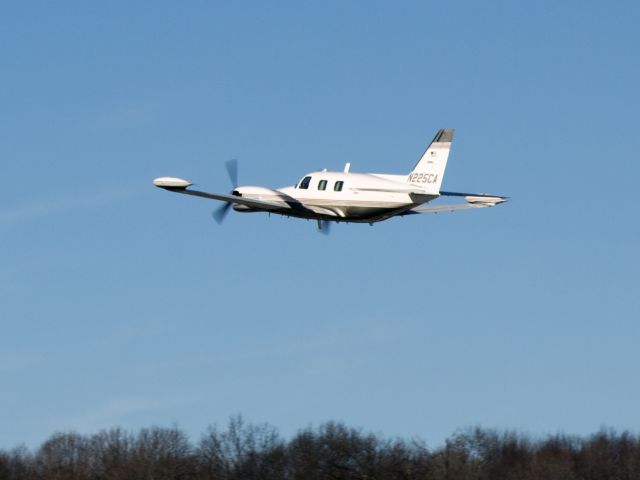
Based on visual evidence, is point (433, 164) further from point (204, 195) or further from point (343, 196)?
point (204, 195)

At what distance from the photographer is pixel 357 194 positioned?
234 feet

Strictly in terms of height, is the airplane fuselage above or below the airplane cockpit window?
below

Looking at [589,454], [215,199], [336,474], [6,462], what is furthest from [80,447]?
[215,199]

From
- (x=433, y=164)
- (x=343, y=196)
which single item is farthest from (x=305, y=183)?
(x=433, y=164)

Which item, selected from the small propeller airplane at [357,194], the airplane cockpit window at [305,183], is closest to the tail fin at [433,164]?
the small propeller airplane at [357,194]

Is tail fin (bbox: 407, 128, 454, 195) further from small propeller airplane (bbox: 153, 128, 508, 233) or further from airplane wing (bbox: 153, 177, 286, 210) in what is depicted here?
airplane wing (bbox: 153, 177, 286, 210)

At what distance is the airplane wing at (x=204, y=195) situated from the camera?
69.6 metres

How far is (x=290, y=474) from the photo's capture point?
102 metres

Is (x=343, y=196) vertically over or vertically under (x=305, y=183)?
under

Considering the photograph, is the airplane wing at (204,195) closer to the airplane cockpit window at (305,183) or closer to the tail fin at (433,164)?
the airplane cockpit window at (305,183)

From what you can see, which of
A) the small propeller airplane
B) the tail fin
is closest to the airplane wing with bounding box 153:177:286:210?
the small propeller airplane

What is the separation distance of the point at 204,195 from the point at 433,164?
10.7 metres

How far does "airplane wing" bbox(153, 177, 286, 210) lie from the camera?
69562mm

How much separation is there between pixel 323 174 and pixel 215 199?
539 cm
